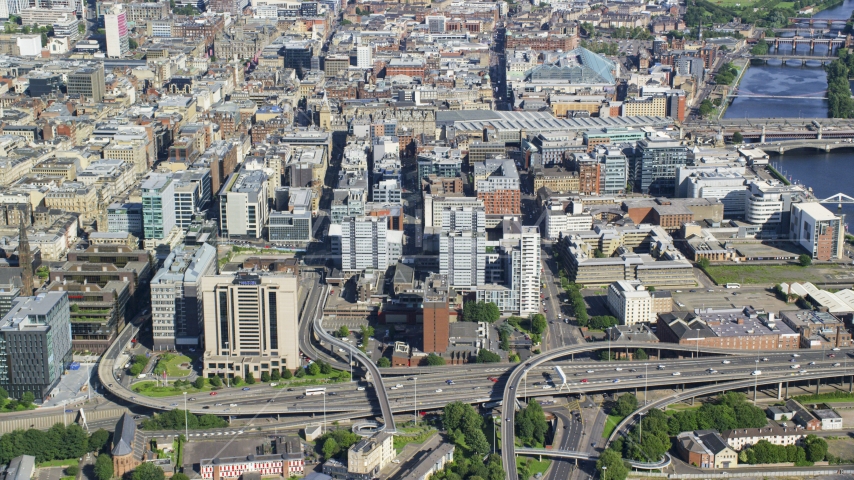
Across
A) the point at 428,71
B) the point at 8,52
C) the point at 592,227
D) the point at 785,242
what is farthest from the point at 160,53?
the point at 785,242

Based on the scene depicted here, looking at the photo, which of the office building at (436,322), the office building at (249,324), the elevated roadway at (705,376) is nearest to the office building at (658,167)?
the elevated roadway at (705,376)

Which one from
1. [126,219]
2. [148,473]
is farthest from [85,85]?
[148,473]

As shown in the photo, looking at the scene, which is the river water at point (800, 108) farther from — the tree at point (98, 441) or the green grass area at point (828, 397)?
the tree at point (98, 441)

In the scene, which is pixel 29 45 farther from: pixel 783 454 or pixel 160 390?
pixel 783 454

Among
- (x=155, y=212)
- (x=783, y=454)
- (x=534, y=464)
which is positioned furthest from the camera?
(x=155, y=212)

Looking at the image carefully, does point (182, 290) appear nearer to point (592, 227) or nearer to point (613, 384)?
point (613, 384)
